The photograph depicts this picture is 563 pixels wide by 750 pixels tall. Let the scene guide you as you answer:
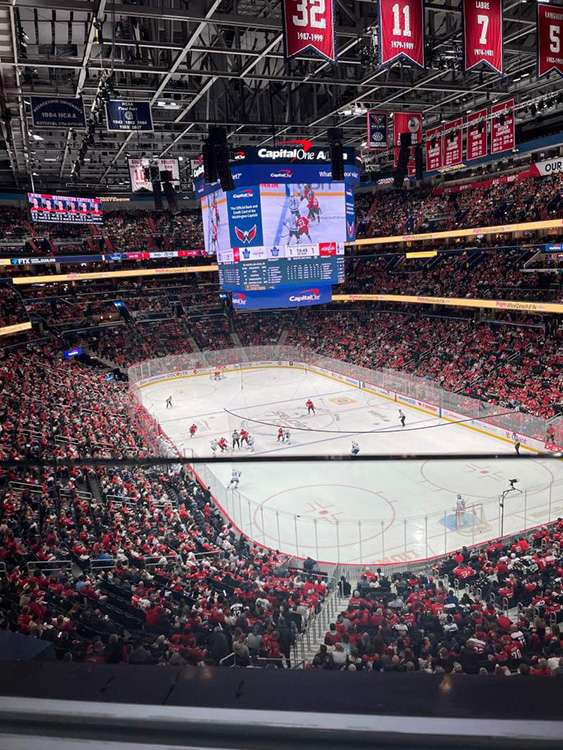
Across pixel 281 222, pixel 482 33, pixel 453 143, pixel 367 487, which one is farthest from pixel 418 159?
pixel 367 487

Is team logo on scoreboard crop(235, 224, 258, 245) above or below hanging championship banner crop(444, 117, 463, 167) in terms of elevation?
below

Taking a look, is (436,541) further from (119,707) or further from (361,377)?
(361,377)

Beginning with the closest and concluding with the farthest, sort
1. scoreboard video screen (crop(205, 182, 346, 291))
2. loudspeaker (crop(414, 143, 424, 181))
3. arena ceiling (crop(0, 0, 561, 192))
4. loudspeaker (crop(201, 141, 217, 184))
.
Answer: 1. arena ceiling (crop(0, 0, 561, 192))
2. loudspeaker (crop(201, 141, 217, 184))
3. scoreboard video screen (crop(205, 182, 346, 291))
4. loudspeaker (crop(414, 143, 424, 181))

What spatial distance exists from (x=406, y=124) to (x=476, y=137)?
2446 mm

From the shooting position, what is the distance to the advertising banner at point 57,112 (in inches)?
607

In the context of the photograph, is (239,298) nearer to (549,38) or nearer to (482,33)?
(482,33)

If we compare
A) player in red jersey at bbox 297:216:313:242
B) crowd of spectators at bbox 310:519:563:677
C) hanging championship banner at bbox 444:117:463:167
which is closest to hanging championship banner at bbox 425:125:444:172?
hanging championship banner at bbox 444:117:463:167

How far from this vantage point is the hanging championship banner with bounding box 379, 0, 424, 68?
1048cm

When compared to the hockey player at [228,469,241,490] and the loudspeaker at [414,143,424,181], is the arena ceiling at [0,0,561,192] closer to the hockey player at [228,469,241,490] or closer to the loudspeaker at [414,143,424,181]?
the loudspeaker at [414,143,424,181]

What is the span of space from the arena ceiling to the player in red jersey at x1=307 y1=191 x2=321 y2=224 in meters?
3.01

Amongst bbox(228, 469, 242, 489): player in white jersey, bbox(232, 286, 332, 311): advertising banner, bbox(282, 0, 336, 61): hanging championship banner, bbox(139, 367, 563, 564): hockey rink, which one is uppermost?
bbox(282, 0, 336, 61): hanging championship banner

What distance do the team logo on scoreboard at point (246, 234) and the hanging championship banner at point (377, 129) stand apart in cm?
496

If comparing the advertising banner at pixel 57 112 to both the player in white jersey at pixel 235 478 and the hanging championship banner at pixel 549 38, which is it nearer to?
the player in white jersey at pixel 235 478

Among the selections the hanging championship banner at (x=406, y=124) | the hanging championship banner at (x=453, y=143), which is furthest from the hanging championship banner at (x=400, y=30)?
the hanging championship banner at (x=453, y=143)
